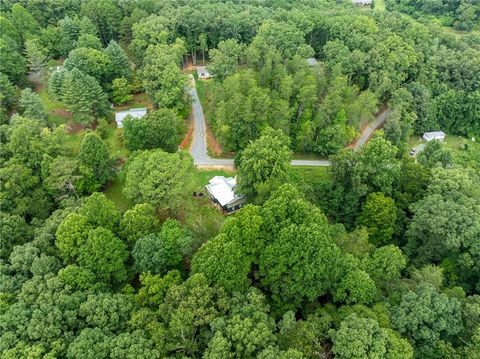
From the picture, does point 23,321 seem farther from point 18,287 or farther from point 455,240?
point 455,240

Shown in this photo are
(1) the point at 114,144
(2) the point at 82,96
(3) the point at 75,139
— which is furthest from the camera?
(3) the point at 75,139

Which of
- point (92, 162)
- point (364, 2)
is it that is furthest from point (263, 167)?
point (364, 2)

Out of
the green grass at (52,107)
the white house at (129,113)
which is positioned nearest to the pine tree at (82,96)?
the white house at (129,113)

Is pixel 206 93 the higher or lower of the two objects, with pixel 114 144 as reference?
higher

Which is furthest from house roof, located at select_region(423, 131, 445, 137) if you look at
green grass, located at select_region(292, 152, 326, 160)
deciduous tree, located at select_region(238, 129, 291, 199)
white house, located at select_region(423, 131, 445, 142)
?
deciduous tree, located at select_region(238, 129, 291, 199)

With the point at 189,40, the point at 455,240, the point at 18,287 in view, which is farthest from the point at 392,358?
the point at 189,40

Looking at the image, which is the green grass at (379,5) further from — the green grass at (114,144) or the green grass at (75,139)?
the green grass at (75,139)

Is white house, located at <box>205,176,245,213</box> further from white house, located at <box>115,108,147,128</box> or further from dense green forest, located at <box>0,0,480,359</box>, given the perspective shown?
white house, located at <box>115,108,147,128</box>

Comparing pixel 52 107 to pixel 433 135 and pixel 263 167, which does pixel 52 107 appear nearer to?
pixel 263 167
